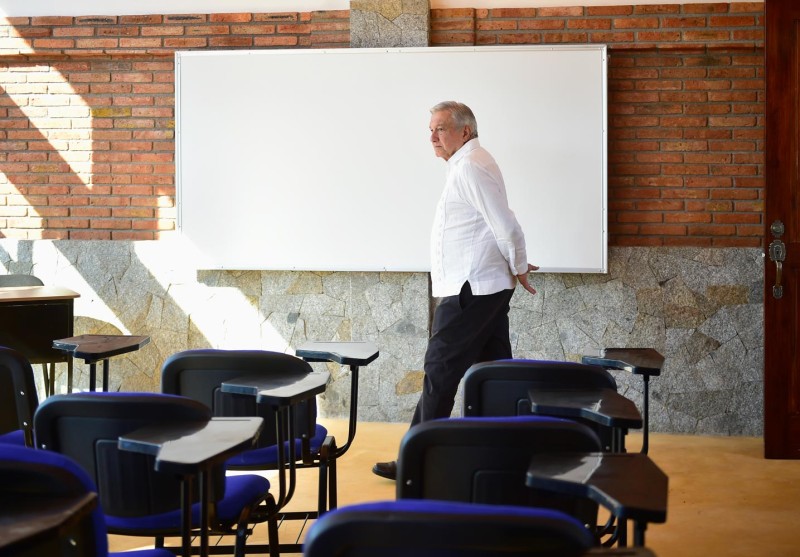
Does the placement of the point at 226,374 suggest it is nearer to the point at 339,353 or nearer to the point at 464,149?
the point at 339,353

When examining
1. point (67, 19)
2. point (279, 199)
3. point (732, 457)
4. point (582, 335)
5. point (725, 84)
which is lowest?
point (732, 457)

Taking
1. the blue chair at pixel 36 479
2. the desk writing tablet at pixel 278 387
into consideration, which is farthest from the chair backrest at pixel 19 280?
the blue chair at pixel 36 479

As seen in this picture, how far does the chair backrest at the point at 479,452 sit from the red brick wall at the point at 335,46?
4.08 m

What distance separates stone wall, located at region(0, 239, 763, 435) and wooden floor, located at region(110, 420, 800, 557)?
0.26 meters

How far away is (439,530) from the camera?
1150 millimetres

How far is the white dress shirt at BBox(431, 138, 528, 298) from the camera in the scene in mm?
3998

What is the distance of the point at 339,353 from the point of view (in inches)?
126

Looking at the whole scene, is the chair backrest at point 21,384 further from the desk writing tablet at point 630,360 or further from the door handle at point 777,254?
the door handle at point 777,254

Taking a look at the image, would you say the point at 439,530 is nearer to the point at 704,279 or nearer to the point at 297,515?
the point at 297,515

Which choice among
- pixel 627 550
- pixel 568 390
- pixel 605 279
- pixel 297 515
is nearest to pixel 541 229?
pixel 605 279

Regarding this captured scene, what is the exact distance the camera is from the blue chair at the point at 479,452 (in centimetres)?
174

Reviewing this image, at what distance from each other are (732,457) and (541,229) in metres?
1.76

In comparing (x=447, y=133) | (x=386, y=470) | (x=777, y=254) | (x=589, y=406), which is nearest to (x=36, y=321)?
(x=386, y=470)

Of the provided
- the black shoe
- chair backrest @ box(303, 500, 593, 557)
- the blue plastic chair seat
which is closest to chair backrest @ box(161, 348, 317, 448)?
the blue plastic chair seat
